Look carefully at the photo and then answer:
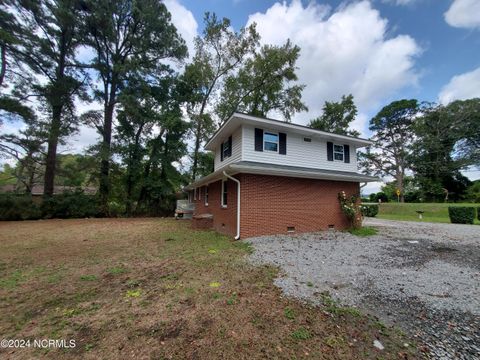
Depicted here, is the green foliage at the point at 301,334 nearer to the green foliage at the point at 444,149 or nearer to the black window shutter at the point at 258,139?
the black window shutter at the point at 258,139

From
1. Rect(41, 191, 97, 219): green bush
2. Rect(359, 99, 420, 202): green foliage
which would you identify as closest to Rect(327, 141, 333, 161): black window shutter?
Rect(41, 191, 97, 219): green bush

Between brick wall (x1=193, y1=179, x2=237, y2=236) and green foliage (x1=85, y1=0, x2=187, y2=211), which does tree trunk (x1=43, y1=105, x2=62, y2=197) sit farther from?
brick wall (x1=193, y1=179, x2=237, y2=236)

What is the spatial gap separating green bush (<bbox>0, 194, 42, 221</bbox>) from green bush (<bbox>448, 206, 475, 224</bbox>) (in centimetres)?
2805

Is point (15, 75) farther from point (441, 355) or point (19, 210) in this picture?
point (441, 355)

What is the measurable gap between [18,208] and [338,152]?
2090 centimetres

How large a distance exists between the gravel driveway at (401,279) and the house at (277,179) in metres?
1.25

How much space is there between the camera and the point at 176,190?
65.3ft

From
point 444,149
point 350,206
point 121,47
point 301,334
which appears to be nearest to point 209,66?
point 121,47

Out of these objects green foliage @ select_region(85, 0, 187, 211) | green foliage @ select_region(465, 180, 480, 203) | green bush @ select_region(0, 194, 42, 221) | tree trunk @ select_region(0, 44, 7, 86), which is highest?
green foliage @ select_region(85, 0, 187, 211)

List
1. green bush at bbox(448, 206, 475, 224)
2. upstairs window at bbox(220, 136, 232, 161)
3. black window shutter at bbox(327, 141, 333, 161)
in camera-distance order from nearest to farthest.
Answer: upstairs window at bbox(220, 136, 232, 161) → black window shutter at bbox(327, 141, 333, 161) → green bush at bbox(448, 206, 475, 224)

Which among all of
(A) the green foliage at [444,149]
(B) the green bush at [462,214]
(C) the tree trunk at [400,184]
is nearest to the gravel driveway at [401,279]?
(B) the green bush at [462,214]

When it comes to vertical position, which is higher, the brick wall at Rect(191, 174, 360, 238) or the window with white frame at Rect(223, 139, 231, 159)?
the window with white frame at Rect(223, 139, 231, 159)

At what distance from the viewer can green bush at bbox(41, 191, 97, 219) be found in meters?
15.3

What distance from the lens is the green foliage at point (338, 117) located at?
76.3 feet
